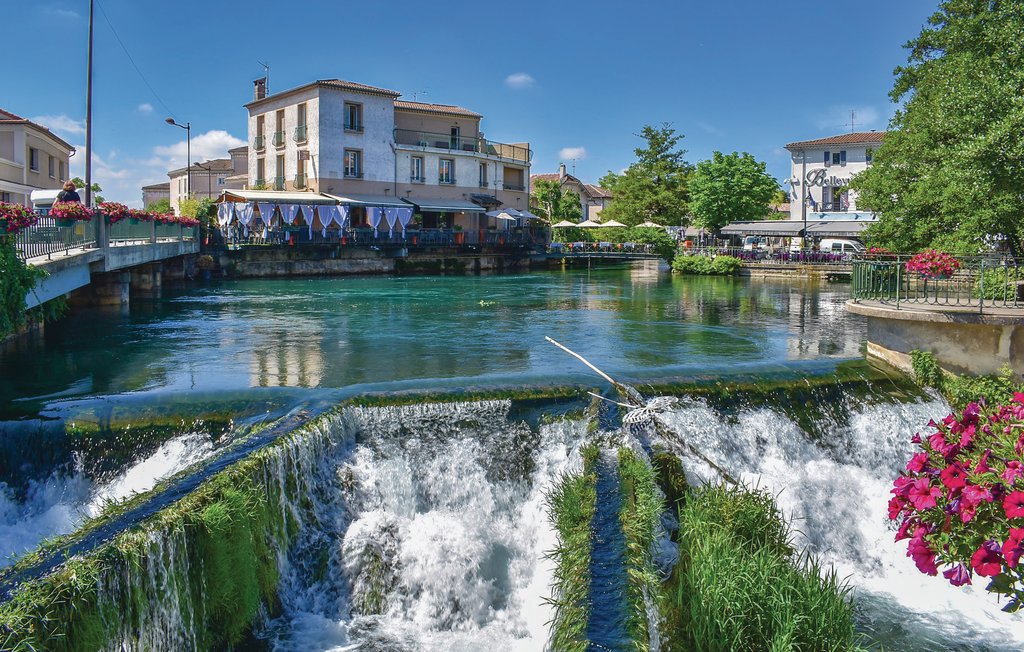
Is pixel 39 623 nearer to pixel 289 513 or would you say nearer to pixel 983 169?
pixel 289 513

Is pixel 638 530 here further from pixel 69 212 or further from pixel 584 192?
pixel 584 192

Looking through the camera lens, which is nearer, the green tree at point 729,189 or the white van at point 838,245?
the white van at point 838,245

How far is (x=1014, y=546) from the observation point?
3963 millimetres

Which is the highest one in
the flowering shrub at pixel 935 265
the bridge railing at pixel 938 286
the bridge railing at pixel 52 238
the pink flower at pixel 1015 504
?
the bridge railing at pixel 52 238

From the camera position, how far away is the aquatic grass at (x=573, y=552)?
20.6 feet

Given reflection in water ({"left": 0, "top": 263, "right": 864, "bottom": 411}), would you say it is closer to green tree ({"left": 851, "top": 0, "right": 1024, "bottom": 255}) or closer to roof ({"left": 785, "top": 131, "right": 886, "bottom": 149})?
green tree ({"left": 851, "top": 0, "right": 1024, "bottom": 255})

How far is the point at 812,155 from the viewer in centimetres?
6581

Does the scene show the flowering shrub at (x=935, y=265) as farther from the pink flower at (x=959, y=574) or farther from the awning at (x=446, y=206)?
the awning at (x=446, y=206)

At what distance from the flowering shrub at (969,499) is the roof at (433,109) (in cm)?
5472

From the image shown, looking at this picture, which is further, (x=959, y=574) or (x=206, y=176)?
(x=206, y=176)

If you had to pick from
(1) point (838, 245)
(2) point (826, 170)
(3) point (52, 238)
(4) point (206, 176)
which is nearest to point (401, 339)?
(3) point (52, 238)

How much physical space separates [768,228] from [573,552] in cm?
5034

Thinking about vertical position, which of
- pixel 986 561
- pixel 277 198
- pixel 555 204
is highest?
pixel 555 204

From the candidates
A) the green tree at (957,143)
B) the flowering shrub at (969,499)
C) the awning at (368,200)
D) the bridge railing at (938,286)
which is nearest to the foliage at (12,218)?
the flowering shrub at (969,499)
